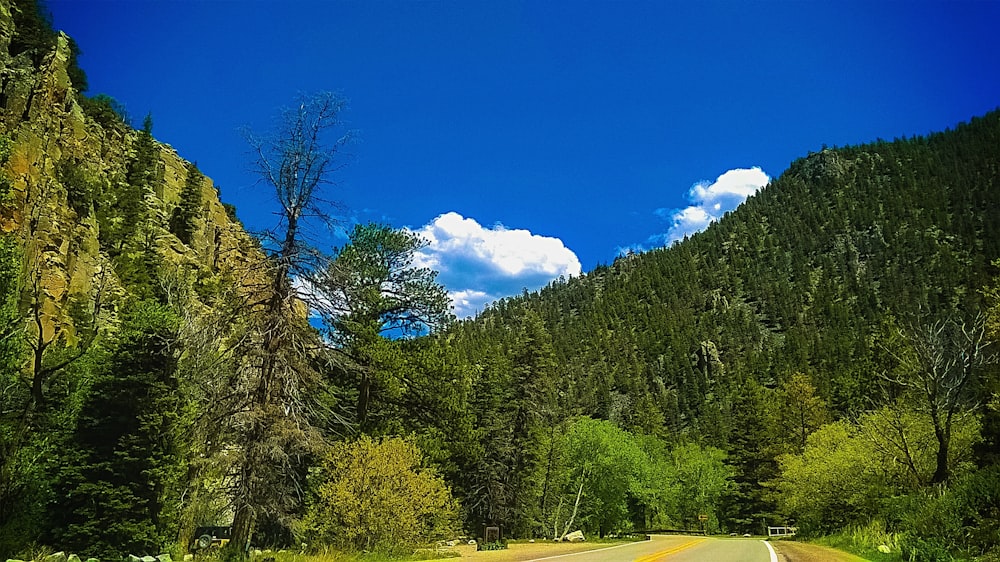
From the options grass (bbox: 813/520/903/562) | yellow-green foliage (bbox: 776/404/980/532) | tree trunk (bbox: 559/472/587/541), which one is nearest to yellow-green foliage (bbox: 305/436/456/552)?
grass (bbox: 813/520/903/562)

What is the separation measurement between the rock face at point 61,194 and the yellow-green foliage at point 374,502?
12357 millimetres

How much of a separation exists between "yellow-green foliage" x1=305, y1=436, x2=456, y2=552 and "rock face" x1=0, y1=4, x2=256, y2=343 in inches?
486

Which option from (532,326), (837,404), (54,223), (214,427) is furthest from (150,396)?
(837,404)

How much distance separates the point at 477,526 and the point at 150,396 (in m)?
23.5

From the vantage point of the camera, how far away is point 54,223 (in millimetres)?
41000

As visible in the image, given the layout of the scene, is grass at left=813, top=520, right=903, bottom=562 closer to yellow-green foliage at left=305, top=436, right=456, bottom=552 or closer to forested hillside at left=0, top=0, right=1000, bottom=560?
forested hillside at left=0, top=0, right=1000, bottom=560

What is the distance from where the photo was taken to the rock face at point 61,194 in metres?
38.0

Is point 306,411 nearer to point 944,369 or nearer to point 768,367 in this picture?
point 944,369

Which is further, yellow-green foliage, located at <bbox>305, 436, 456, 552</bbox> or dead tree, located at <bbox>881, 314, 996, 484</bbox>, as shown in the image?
dead tree, located at <bbox>881, 314, 996, 484</bbox>

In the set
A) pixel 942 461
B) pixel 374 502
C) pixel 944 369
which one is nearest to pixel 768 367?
pixel 944 369

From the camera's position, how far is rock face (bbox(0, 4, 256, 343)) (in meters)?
38.0

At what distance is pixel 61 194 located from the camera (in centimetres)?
4291

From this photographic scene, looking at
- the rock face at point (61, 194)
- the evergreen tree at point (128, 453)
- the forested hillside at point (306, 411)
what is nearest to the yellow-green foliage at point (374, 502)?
the forested hillside at point (306, 411)

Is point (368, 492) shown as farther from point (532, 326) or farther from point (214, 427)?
point (532, 326)
